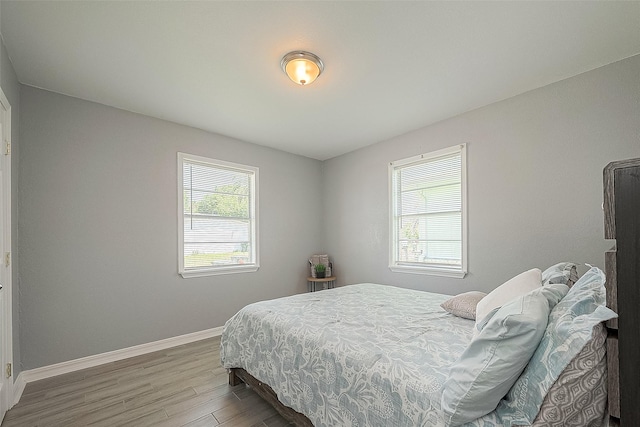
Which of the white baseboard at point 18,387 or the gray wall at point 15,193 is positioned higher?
the gray wall at point 15,193

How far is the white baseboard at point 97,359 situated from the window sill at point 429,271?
8.25 ft

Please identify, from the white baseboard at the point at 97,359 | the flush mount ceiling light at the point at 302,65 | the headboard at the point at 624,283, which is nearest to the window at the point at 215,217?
the white baseboard at the point at 97,359

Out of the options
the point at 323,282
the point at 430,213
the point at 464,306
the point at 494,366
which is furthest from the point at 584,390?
the point at 323,282

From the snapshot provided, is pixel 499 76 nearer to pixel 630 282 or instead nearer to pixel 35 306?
pixel 630 282

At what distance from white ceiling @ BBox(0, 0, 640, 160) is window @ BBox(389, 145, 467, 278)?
707 millimetres

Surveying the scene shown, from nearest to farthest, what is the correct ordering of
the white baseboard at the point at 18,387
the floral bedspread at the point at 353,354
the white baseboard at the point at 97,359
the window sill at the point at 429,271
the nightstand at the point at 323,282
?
the floral bedspread at the point at 353,354, the white baseboard at the point at 18,387, the white baseboard at the point at 97,359, the window sill at the point at 429,271, the nightstand at the point at 323,282

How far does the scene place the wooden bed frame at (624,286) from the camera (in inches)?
29.2

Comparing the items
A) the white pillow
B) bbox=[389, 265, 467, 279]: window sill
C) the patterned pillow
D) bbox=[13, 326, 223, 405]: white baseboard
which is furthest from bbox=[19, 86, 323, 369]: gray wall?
the patterned pillow

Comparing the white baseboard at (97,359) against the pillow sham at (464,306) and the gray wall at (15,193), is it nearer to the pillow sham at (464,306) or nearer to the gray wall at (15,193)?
the gray wall at (15,193)

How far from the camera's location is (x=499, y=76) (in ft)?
8.01

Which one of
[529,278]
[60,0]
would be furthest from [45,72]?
[529,278]

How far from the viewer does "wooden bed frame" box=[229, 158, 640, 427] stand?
74 cm

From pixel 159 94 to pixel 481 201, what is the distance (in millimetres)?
3485

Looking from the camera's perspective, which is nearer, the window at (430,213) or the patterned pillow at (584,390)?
the patterned pillow at (584,390)
